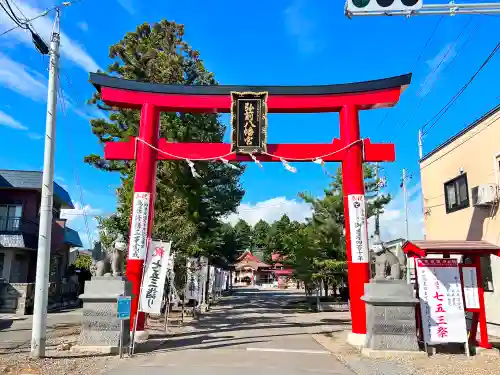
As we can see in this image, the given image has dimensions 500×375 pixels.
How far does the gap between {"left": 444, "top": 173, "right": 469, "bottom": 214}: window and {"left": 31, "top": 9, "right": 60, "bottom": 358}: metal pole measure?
11459 millimetres

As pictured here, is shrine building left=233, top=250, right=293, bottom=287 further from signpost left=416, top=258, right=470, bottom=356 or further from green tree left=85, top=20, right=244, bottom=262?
signpost left=416, top=258, right=470, bottom=356

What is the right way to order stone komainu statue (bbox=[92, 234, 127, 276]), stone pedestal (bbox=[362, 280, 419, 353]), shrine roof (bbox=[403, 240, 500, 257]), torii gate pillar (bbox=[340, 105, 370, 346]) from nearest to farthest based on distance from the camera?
stone pedestal (bbox=[362, 280, 419, 353]) → shrine roof (bbox=[403, 240, 500, 257]) → stone komainu statue (bbox=[92, 234, 127, 276]) → torii gate pillar (bbox=[340, 105, 370, 346])

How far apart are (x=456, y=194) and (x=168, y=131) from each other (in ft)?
38.4

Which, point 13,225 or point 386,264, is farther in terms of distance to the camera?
point 13,225

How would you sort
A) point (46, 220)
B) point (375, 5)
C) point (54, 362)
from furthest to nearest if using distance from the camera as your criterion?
point (46, 220), point (54, 362), point (375, 5)

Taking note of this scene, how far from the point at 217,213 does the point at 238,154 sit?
14.1m

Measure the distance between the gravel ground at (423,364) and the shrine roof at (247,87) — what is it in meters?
7.08

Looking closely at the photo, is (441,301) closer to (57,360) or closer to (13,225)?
(57,360)

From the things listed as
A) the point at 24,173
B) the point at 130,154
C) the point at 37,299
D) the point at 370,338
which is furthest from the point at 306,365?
the point at 24,173

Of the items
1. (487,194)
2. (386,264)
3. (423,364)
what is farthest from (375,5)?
(487,194)

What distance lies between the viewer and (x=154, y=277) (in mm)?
10875

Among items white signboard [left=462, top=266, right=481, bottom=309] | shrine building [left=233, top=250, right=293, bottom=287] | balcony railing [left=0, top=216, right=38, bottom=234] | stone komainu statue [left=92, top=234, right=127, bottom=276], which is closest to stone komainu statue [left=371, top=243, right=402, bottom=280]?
white signboard [left=462, top=266, right=481, bottom=309]

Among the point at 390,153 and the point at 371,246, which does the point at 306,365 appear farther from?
the point at 390,153

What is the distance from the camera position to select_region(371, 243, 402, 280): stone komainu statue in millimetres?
10203
